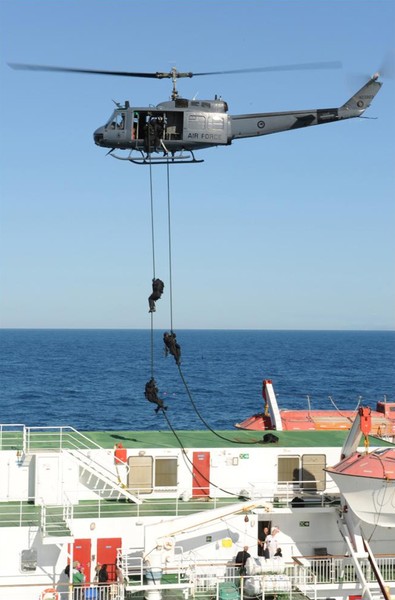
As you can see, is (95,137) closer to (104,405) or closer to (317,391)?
(104,405)

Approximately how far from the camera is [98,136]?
A: 107 feet

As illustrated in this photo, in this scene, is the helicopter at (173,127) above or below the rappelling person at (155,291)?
above

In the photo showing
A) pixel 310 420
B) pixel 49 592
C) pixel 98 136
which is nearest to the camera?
pixel 49 592

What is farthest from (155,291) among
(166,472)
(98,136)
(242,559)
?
(242,559)

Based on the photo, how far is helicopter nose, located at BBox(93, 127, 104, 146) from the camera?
3259cm

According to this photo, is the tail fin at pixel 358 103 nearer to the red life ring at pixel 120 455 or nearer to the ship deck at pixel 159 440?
the ship deck at pixel 159 440

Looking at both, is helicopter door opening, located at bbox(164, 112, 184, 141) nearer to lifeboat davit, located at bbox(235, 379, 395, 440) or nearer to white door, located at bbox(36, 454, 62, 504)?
white door, located at bbox(36, 454, 62, 504)

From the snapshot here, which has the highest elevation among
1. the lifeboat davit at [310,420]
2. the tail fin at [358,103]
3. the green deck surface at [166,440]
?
the tail fin at [358,103]

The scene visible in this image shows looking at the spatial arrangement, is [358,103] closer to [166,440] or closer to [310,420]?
Result: [166,440]

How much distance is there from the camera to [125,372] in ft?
408

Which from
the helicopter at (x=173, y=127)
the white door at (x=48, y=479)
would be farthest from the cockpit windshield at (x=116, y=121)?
the white door at (x=48, y=479)

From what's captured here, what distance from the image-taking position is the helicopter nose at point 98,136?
32.6 metres

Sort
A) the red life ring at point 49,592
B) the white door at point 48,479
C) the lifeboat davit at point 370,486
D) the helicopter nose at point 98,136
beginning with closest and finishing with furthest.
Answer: the red life ring at point 49,592, the lifeboat davit at point 370,486, the white door at point 48,479, the helicopter nose at point 98,136

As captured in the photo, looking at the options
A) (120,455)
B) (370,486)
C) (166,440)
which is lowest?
(370,486)
